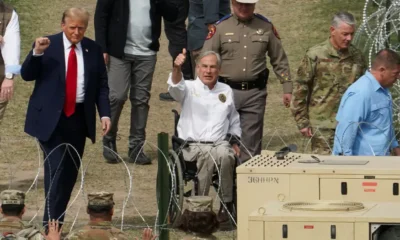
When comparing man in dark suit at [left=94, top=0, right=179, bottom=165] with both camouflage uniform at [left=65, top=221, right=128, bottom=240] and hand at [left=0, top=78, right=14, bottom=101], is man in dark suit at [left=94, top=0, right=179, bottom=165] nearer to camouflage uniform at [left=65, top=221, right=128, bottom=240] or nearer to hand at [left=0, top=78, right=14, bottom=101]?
hand at [left=0, top=78, right=14, bottom=101]

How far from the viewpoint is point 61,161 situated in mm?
10812

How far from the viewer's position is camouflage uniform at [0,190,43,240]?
8.42m

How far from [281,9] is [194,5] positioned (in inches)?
265

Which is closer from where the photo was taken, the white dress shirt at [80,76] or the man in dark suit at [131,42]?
the white dress shirt at [80,76]

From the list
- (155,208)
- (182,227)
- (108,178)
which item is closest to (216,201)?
(155,208)

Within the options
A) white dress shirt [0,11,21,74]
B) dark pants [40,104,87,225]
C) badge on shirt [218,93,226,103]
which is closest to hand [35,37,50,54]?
dark pants [40,104,87,225]

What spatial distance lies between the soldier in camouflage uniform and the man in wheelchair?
0.63m

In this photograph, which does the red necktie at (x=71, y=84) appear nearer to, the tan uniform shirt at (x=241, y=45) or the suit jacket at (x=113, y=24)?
the tan uniform shirt at (x=241, y=45)

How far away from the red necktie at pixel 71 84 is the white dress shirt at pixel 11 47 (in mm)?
1201

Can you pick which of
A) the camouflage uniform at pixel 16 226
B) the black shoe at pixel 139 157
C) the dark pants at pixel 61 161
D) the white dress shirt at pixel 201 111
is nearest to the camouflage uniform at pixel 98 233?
the camouflage uniform at pixel 16 226

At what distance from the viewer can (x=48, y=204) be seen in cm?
1052

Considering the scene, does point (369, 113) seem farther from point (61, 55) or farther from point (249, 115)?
point (61, 55)

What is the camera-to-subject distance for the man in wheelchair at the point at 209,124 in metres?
11.4

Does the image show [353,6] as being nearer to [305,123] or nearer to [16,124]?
[16,124]
